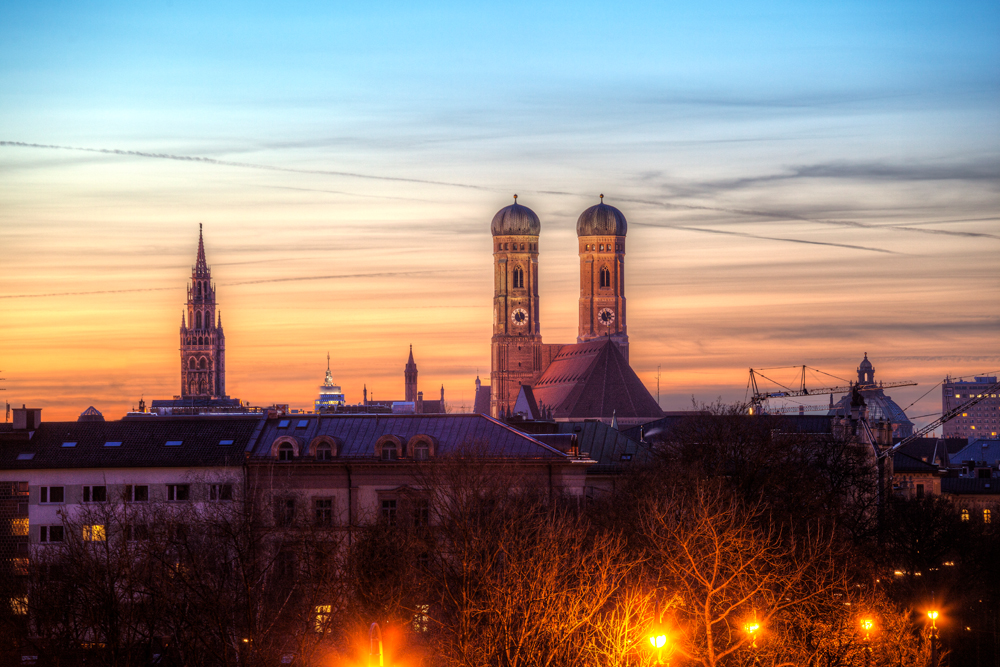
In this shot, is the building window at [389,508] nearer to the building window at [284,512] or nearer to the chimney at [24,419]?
the building window at [284,512]

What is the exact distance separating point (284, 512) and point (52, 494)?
58.5 ft

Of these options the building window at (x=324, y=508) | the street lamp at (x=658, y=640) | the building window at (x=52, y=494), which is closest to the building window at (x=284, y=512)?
the building window at (x=324, y=508)

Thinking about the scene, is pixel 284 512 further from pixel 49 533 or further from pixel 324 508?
pixel 49 533

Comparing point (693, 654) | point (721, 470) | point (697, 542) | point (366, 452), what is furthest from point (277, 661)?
point (366, 452)

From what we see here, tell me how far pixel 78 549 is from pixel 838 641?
92.8 ft

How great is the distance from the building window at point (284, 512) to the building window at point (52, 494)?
13809 mm

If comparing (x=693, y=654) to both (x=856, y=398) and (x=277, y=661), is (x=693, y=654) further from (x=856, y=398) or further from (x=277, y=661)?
(x=856, y=398)

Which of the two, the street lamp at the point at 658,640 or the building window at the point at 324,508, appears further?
the building window at the point at 324,508

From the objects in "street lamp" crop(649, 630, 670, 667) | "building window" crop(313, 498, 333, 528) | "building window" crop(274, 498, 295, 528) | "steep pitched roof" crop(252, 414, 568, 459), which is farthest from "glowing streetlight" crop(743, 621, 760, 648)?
"steep pitched roof" crop(252, 414, 568, 459)

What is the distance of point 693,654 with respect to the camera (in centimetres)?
4384

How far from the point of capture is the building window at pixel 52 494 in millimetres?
83812

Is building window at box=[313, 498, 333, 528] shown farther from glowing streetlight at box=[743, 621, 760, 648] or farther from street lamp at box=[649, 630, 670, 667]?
street lamp at box=[649, 630, 670, 667]

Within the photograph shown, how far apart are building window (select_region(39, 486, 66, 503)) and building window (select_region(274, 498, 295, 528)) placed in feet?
45.3

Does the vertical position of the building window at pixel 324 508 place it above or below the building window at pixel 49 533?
above
